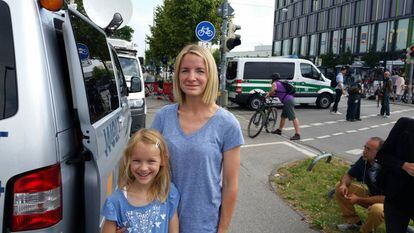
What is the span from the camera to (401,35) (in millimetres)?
43062

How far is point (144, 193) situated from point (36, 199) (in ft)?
1.74

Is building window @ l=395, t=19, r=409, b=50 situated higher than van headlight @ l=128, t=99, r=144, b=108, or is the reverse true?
building window @ l=395, t=19, r=409, b=50

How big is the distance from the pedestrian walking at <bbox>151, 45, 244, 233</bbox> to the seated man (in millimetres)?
2371

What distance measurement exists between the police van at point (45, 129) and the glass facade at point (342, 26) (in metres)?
45.2

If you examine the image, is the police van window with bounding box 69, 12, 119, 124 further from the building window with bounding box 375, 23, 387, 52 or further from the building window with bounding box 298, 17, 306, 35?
the building window with bounding box 298, 17, 306, 35

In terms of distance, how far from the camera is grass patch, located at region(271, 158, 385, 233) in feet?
15.1

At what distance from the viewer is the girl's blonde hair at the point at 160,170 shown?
6.62 feet

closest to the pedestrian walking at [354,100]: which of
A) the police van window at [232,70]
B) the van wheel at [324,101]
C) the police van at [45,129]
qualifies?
the van wheel at [324,101]

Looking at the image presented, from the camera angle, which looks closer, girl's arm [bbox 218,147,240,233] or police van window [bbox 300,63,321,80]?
girl's arm [bbox 218,147,240,233]

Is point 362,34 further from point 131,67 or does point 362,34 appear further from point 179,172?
point 179,172

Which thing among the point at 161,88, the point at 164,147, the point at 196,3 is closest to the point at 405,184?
the point at 164,147

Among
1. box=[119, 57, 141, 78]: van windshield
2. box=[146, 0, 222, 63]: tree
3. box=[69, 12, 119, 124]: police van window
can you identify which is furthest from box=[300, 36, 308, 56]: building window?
box=[69, 12, 119, 124]: police van window

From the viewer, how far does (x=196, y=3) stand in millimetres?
27562

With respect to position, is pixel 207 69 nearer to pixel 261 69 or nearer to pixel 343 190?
pixel 343 190
